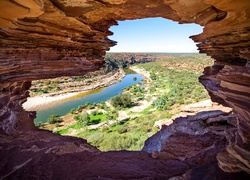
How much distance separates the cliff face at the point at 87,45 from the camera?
4602 millimetres

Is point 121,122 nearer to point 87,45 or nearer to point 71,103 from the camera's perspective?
point 71,103

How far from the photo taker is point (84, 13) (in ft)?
21.4

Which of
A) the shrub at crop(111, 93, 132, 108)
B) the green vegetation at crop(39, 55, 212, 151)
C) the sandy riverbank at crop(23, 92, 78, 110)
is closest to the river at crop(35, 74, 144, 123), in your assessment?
the sandy riverbank at crop(23, 92, 78, 110)

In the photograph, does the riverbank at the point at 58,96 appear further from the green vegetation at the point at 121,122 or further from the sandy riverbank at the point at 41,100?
the green vegetation at the point at 121,122

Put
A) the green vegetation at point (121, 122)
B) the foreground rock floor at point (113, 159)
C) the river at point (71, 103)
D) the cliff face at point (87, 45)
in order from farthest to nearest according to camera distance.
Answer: the river at point (71, 103) → the green vegetation at point (121, 122) → the foreground rock floor at point (113, 159) → the cliff face at point (87, 45)

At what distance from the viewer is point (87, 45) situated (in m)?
9.05

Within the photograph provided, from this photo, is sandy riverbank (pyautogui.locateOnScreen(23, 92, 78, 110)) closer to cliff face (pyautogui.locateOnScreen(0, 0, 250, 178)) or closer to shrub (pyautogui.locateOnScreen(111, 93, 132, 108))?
shrub (pyautogui.locateOnScreen(111, 93, 132, 108))

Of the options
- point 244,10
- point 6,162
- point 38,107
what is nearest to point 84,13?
point 244,10

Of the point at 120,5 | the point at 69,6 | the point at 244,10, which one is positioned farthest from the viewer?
the point at 120,5

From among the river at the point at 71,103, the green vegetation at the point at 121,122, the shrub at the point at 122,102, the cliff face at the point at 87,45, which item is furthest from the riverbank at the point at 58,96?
the cliff face at the point at 87,45

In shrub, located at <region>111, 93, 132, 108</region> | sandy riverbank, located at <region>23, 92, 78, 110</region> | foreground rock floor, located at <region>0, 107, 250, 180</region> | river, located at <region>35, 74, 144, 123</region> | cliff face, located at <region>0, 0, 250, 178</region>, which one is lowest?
river, located at <region>35, 74, 144, 123</region>

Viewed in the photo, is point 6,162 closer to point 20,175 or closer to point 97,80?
point 20,175

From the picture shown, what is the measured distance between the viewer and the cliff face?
4.60 m

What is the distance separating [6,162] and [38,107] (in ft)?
126
